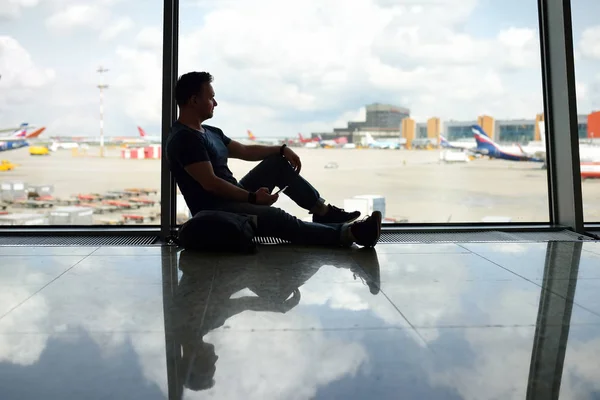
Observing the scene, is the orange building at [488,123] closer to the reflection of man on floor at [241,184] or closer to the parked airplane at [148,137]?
the reflection of man on floor at [241,184]

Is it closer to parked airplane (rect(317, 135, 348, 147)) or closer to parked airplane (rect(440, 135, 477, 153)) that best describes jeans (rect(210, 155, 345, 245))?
parked airplane (rect(317, 135, 348, 147))

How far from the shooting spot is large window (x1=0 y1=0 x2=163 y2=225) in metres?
3.70

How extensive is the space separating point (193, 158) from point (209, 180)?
0.42 feet

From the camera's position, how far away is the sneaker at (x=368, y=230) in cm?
305

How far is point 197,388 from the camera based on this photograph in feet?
4.10

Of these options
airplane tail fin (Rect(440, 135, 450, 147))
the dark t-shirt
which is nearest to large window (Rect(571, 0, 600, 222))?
airplane tail fin (Rect(440, 135, 450, 147))

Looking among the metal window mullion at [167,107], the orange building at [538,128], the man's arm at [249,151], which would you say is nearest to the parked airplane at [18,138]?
the metal window mullion at [167,107]

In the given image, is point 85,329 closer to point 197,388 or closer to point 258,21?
point 197,388

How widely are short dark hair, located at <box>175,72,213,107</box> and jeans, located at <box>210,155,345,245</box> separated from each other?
507mm

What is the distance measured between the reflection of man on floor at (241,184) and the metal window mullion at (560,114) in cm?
145

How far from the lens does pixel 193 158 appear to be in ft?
9.70

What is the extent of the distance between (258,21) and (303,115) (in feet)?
2.08

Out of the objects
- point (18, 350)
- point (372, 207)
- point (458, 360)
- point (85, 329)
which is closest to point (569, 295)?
point (458, 360)

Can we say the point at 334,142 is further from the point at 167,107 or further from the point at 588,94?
the point at 588,94
